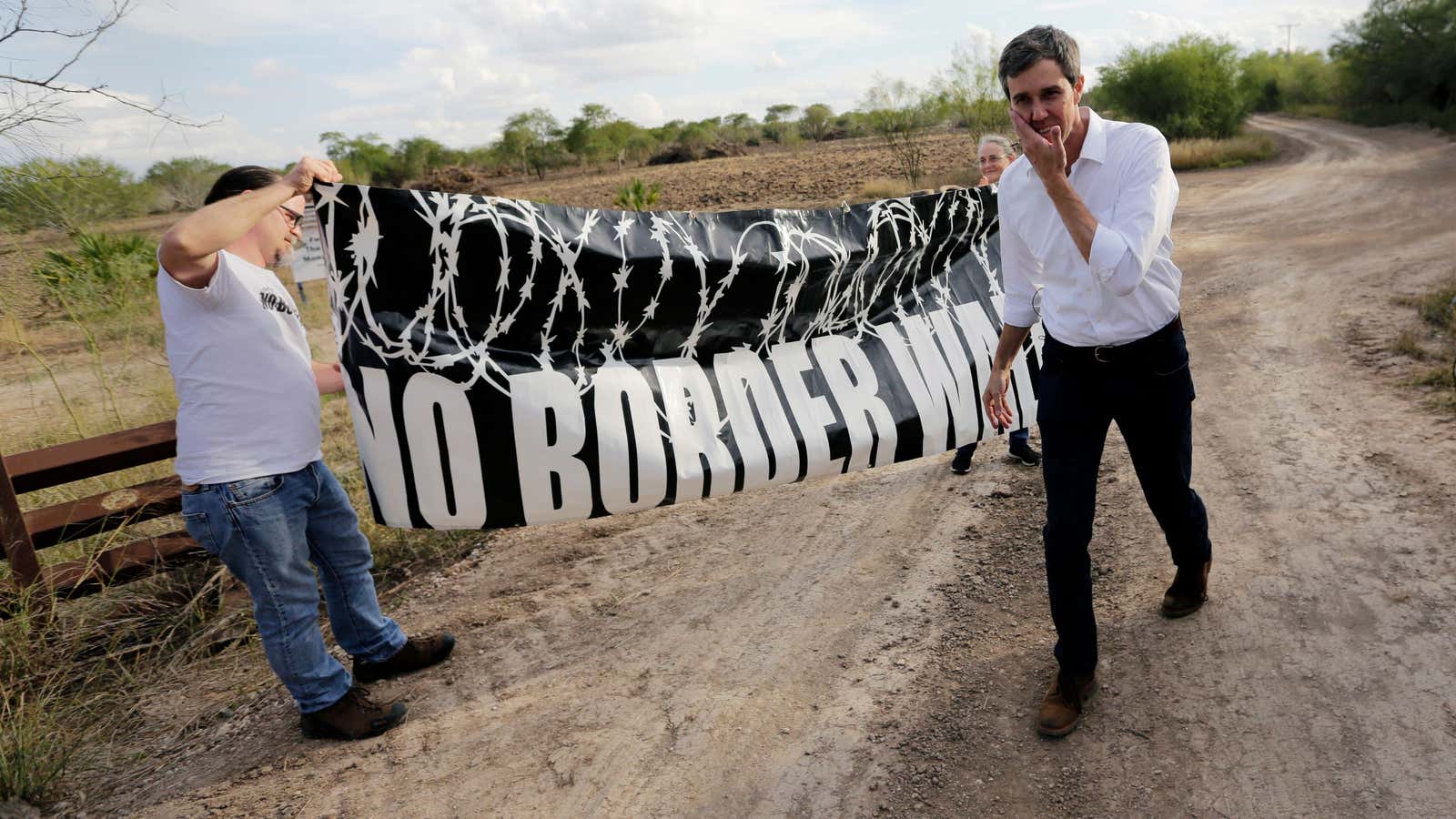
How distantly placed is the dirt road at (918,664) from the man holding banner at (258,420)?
49 centimetres

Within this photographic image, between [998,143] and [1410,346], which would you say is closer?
[998,143]

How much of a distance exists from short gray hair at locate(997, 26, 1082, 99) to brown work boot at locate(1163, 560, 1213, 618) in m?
2.14

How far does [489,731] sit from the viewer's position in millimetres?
3586

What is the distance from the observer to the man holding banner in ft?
9.94

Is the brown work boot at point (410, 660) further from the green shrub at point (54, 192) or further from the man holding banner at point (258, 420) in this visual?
the green shrub at point (54, 192)

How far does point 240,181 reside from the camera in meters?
3.23

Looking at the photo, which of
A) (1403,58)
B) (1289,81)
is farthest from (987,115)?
(1289,81)

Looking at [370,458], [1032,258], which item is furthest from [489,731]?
[1032,258]

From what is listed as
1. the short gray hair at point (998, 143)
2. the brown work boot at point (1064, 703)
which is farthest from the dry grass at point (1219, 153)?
the brown work boot at point (1064, 703)

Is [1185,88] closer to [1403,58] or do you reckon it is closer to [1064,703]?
[1403,58]

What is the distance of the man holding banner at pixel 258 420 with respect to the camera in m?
3.03

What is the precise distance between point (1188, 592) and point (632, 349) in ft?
8.90

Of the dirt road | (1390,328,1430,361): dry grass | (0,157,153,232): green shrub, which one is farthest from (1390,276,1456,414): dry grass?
(0,157,153,232): green shrub

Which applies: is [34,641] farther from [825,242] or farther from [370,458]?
[825,242]
